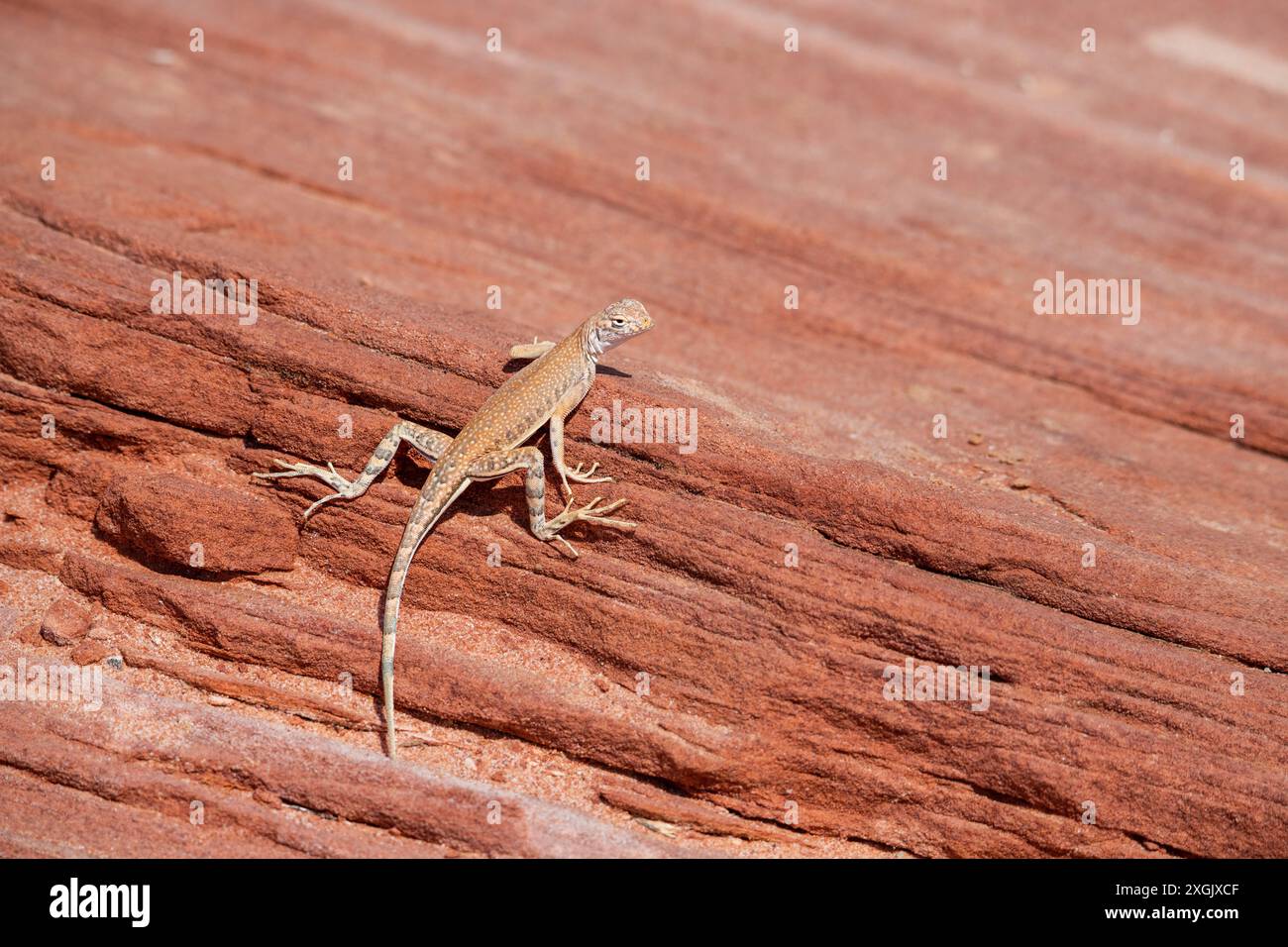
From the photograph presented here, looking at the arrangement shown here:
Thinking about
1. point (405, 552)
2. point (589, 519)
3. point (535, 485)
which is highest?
point (535, 485)

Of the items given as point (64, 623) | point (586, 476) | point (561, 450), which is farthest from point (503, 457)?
point (64, 623)

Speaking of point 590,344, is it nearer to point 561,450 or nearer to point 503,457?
point 561,450

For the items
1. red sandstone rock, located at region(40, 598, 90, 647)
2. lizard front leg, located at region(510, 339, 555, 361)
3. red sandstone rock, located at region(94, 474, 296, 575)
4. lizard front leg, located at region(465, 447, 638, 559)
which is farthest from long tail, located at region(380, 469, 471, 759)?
red sandstone rock, located at region(40, 598, 90, 647)

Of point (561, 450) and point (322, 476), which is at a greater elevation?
point (561, 450)

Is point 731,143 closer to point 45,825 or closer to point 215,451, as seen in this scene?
point 215,451

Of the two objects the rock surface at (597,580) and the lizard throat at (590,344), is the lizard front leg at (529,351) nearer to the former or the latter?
the rock surface at (597,580)

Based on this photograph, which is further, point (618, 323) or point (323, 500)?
point (618, 323)
